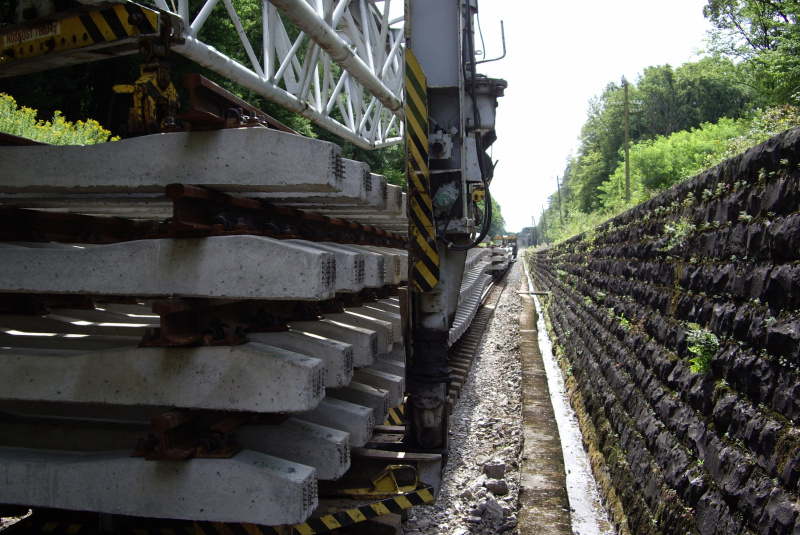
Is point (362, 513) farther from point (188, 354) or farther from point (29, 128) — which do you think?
point (29, 128)

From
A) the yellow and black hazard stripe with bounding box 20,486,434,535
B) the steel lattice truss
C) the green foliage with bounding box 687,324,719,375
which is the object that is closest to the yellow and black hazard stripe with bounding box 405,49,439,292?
the yellow and black hazard stripe with bounding box 20,486,434,535

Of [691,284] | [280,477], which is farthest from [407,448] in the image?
[691,284]

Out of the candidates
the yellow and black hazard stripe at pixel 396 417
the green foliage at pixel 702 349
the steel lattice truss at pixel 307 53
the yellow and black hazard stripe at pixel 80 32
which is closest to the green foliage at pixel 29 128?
the steel lattice truss at pixel 307 53

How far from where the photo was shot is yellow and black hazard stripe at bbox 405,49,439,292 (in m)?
4.47

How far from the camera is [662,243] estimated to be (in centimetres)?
527

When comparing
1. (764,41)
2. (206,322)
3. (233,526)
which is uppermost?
(764,41)

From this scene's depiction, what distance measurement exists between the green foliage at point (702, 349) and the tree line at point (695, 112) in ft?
6.81

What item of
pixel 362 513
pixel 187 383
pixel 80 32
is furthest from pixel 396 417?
pixel 80 32

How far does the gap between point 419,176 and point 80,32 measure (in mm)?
2332

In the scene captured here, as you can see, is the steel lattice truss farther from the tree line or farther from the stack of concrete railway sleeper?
the tree line

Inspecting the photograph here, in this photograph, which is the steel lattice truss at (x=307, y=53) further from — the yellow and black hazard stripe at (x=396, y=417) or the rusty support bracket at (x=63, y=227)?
the yellow and black hazard stripe at (x=396, y=417)

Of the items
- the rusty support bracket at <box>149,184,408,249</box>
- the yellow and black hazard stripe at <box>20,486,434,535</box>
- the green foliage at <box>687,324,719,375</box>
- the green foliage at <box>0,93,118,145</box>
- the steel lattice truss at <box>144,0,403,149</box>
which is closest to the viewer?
the rusty support bracket at <box>149,184,408,249</box>

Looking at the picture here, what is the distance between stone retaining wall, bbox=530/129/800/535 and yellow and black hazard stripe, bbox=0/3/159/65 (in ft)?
11.2

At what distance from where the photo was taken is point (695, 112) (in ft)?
191
